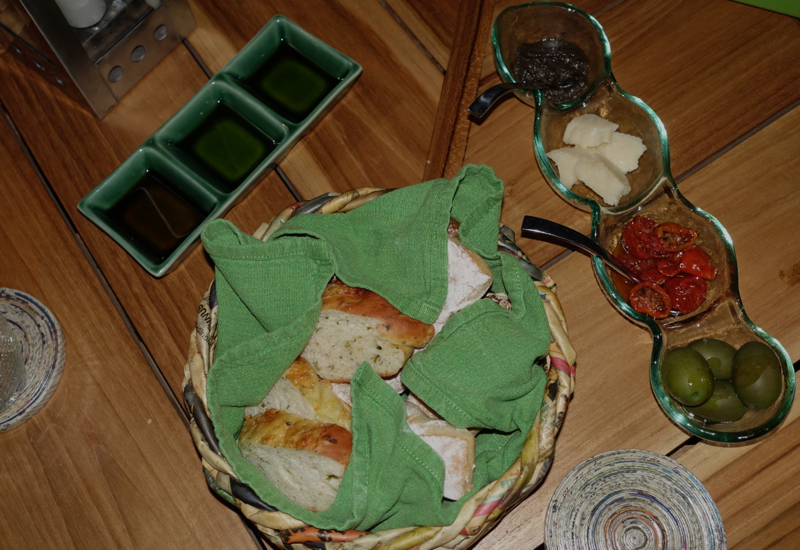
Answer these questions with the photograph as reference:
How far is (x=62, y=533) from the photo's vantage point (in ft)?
3.87

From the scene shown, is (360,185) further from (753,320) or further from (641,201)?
(753,320)

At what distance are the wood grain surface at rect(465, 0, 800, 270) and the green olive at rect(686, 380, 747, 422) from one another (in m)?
0.39

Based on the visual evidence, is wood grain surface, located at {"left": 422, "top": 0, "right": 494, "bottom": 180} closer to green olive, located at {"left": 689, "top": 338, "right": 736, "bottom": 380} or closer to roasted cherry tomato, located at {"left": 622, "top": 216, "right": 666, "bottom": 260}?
roasted cherry tomato, located at {"left": 622, "top": 216, "right": 666, "bottom": 260}

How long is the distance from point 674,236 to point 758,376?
0.95 ft

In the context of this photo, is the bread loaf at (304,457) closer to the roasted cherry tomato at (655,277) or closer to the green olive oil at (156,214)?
the green olive oil at (156,214)

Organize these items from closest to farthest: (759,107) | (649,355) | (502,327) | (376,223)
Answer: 1. (502,327)
2. (376,223)
3. (649,355)
4. (759,107)

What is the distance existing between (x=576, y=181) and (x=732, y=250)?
1.04ft

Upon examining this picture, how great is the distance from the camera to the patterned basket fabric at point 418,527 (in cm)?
93

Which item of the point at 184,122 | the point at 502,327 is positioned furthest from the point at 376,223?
the point at 184,122

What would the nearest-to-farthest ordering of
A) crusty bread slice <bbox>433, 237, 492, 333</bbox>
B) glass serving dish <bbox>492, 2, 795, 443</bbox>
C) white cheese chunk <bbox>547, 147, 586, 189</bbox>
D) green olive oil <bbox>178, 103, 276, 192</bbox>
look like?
1. crusty bread slice <bbox>433, 237, 492, 333</bbox>
2. glass serving dish <bbox>492, 2, 795, 443</bbox>
3. white cheese chunk <bbox>547, 147, 586, 189</bbox>
4. green olive oil <bbox>178, 103, 276, 192</bbox>

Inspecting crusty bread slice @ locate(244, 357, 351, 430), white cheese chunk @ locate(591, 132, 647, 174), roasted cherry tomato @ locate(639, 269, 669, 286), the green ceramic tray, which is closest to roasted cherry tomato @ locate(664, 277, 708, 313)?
roasted cherry tomato @ locate(639, 269, 669, 286)

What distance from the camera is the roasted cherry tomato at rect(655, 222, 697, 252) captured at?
47.1 inches

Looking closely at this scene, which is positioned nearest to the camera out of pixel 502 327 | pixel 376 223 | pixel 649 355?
pixel 502 327

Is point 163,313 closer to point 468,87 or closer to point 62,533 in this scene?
point 62,533
